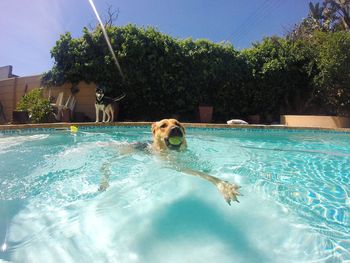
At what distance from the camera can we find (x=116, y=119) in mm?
11906

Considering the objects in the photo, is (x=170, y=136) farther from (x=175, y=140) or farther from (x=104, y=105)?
(x=104, y=105)

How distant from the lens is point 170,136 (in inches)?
146

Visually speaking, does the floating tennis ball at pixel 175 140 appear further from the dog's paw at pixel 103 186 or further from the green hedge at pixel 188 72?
the green hedge at pixel 188 72

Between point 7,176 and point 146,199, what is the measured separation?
188 centimetres

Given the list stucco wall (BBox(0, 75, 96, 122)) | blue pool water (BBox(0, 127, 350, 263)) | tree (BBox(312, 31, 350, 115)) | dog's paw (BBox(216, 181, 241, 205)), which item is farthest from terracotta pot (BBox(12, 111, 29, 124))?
tree (BBox(312, 31, 350, 115))

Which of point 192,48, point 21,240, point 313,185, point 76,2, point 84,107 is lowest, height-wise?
point 21,240

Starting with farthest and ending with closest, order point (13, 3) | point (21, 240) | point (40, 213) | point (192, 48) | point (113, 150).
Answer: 1. point (192, 48)
2. point (13, 3)
3. point (113, 150)
4. point (40, 213)
5. point (21, 240)

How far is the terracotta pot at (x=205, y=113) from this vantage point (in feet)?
38.5

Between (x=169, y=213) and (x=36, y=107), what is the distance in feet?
32.6

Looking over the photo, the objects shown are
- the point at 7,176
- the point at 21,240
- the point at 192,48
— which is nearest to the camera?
the point at 21,240

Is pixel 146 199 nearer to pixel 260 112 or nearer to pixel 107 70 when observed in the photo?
pixel 107 70

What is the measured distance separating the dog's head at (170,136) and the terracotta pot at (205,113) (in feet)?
25.6

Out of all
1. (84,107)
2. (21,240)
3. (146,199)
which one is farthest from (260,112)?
(21,240)

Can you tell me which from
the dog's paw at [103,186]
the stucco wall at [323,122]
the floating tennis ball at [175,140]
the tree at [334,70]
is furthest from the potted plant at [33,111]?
the tree at [334,70]
